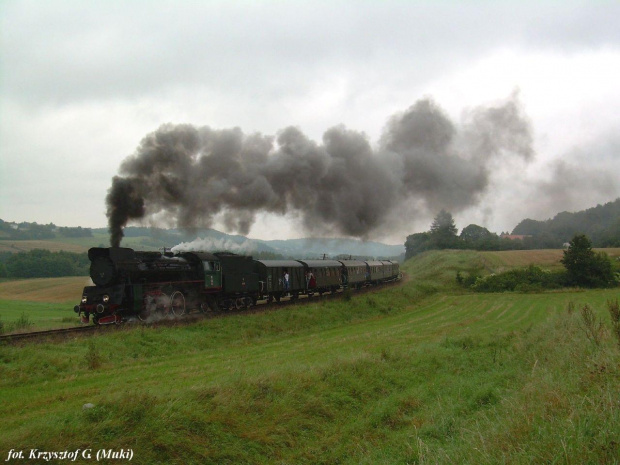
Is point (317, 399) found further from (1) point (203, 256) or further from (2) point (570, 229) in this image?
(2) point (570, 229)

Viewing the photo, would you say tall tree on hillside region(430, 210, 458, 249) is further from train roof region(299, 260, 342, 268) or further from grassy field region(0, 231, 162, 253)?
grassy field region(0, 231, 162, 253)

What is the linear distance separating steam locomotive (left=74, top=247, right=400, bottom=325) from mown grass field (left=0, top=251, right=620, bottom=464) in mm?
2575

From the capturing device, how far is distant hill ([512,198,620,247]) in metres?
27.4

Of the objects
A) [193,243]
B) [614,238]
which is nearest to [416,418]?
[193,243]

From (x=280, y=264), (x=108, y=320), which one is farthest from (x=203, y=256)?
(x=280, y=264)

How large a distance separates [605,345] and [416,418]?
4.19 metres

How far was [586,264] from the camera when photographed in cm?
3953

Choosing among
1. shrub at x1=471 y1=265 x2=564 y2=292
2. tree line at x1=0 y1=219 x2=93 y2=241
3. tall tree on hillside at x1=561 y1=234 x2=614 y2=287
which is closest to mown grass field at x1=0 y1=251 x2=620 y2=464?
tall tree on hillside at x1=561 y1=234 x2=614 y2=287

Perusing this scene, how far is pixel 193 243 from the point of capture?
2552 centimetres

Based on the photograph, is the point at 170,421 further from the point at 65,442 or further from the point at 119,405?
the point at 65,442

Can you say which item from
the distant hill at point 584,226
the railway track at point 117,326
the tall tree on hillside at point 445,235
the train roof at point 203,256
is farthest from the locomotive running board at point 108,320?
the tall tree on hillside at point 445,235

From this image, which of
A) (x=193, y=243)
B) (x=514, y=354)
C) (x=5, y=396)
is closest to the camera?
(x=5, y=396)

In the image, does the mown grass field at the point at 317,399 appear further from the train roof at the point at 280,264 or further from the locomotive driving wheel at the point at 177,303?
the train roof at the point at 280,264

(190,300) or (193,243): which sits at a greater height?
(193,243)
